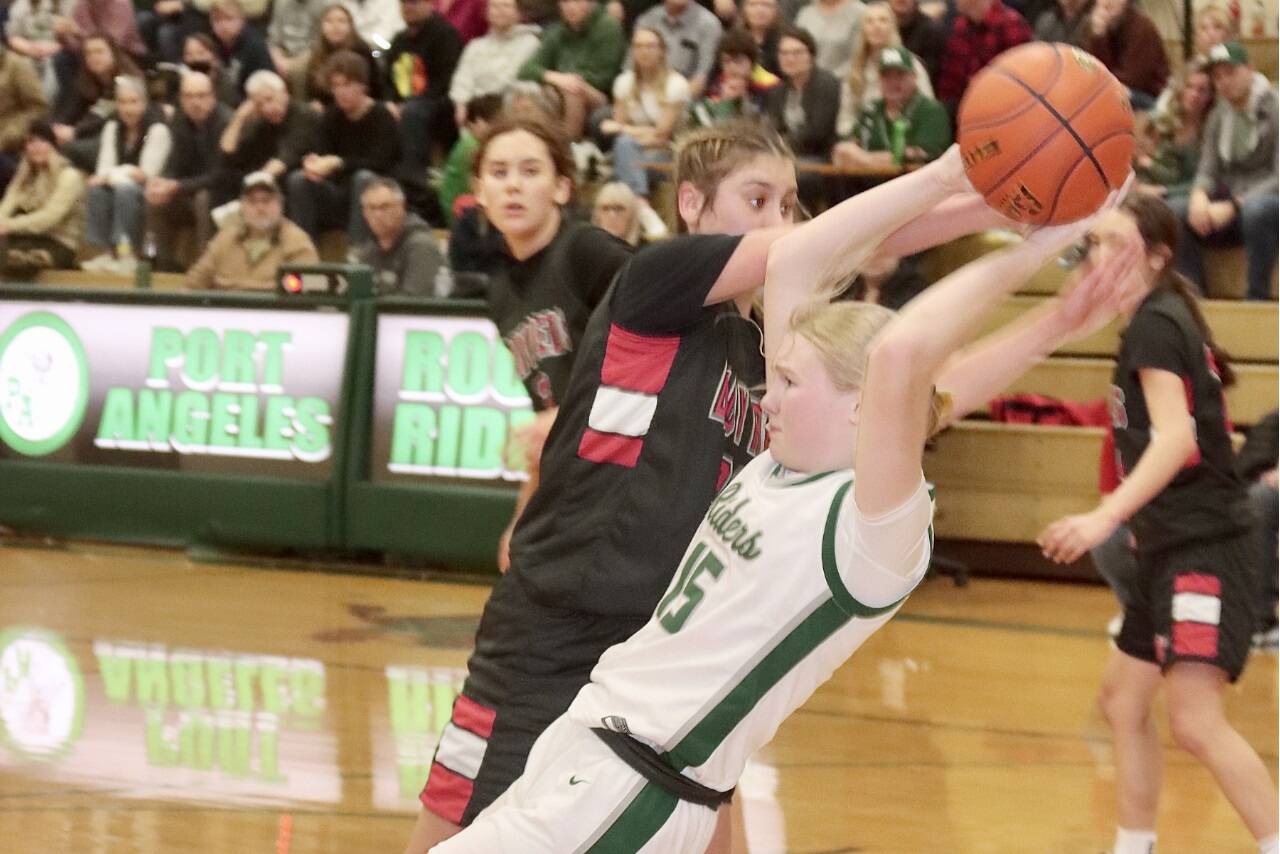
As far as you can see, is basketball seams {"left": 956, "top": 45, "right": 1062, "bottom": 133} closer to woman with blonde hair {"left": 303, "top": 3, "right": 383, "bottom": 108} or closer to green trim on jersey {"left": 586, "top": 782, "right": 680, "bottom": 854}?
green trim on jersey {"left": 586, "top": 782, "right": 680, "bottom": 854}

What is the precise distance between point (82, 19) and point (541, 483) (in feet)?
41.8

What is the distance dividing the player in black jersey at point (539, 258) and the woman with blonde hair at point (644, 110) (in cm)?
741

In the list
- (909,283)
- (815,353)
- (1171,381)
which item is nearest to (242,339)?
(909,283)

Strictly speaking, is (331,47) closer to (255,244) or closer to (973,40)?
(255,244)

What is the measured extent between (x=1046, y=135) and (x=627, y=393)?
95 cm

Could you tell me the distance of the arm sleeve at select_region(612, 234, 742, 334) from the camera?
3.06m

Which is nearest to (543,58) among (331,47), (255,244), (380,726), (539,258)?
(331,47)

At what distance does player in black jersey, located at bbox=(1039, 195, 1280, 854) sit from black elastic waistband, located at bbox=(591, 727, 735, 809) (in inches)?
81.5

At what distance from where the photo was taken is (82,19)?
48.7 ft

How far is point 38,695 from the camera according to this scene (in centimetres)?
669

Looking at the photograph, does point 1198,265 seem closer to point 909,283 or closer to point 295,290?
point 909,283

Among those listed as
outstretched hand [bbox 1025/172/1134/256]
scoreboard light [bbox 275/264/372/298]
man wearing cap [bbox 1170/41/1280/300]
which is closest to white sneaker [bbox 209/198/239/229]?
scoreboard light [bbox 275/264/372/298]

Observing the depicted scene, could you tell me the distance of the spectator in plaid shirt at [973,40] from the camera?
11.2 m

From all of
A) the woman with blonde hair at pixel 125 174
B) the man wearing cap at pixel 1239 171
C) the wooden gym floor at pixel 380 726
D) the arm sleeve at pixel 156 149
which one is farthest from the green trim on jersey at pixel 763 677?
the arm sleeve at pixel 156 149
